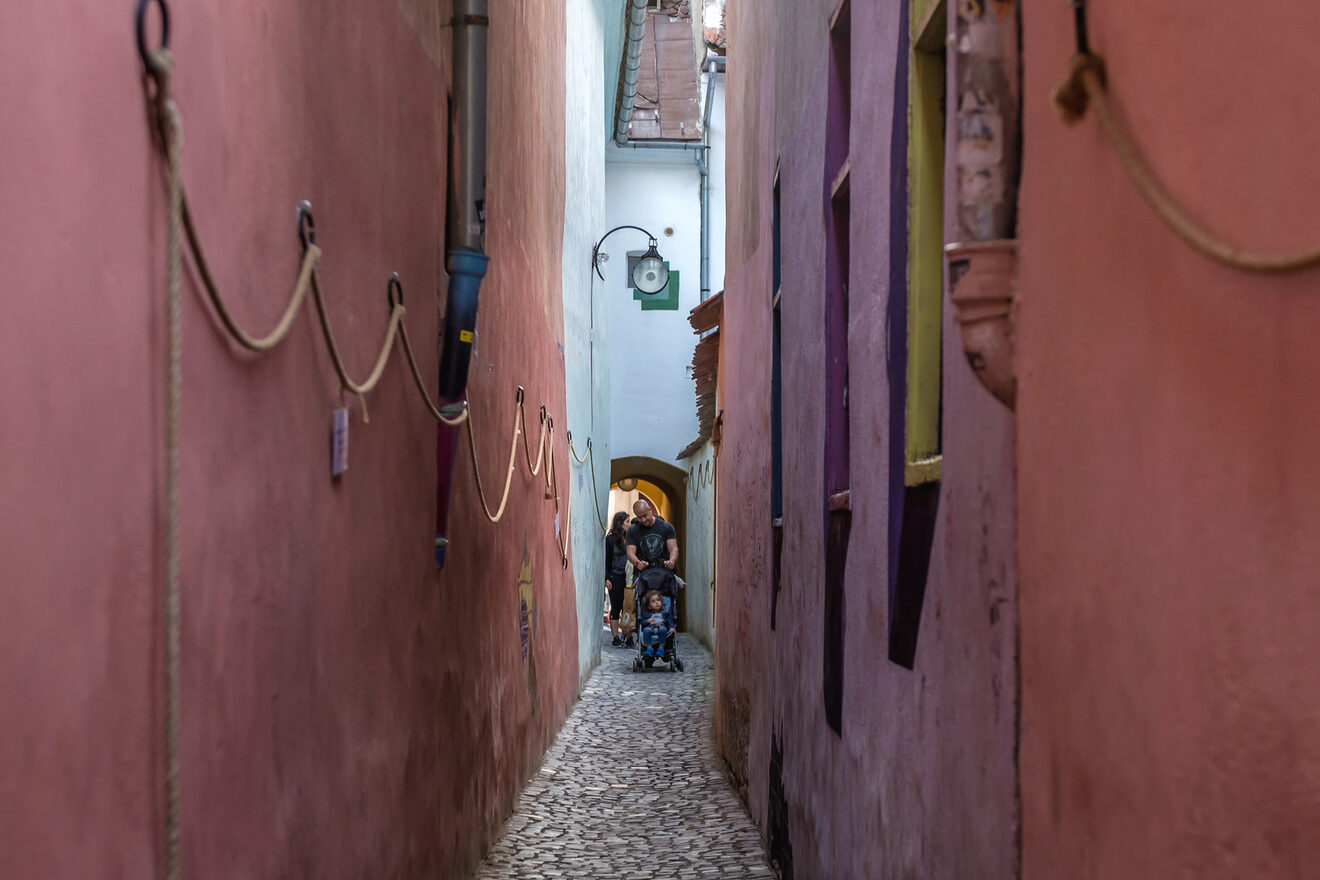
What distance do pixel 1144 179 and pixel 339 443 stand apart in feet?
8.34

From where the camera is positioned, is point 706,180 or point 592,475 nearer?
point 592,475

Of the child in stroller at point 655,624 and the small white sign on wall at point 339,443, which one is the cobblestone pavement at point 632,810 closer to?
the small white sign on wall at point 339,443

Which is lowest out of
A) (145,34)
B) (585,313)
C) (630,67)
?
(145,34)

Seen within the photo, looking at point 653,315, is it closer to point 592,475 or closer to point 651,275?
point 651,275

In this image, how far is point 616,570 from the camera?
20000mm

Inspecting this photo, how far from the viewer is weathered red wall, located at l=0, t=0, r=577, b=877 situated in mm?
1979

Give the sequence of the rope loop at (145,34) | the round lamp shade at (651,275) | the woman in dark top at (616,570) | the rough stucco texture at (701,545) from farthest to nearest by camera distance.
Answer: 1. the round lamp shade at (651,275)
2. the woman in dark top at (616,570)
3. the rough stucco texture at (701,545)
4. the rope loop at (145,34)

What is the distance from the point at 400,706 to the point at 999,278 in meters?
2.92

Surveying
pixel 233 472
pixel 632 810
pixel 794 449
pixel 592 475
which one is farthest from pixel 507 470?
pixel 592 475

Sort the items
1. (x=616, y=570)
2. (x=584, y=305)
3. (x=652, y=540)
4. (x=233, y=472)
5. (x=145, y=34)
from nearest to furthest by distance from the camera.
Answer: (x=145, y=34) < (x=233, y=472) < (x=584, y=305) < (x=652, y=540) < (x=616, y=570)

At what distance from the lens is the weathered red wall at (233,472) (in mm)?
1979

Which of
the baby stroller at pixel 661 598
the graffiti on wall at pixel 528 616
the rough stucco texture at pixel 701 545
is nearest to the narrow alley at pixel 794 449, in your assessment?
the graffiti on wall at pixel 528 616

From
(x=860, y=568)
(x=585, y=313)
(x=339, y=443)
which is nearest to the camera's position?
(x=339, y=443)

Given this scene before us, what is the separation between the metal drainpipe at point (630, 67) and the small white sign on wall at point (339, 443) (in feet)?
50.2
